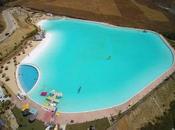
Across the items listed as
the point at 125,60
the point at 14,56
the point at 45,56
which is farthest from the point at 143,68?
the point at 14,56

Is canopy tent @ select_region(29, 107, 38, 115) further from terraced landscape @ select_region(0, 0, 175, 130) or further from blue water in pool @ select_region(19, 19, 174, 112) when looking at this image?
terraced landscape @ select_region(0, 0, 175, 130)

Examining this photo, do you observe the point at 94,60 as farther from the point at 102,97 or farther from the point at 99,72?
the point at 102,97

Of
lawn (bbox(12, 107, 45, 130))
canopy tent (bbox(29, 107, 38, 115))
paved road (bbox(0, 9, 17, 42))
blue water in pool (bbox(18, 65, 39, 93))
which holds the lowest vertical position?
paved road (bbox(0, 9, 17, 42))

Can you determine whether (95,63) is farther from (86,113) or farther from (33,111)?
(33,111)

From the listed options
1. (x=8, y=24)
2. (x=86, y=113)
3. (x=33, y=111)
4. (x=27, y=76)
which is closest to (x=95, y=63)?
(x=27, y=76)

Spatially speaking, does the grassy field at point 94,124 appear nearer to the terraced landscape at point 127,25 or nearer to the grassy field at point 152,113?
the terraced landscape at point 127,25

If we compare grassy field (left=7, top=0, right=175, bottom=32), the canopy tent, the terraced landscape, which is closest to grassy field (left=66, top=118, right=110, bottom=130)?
the terraced landscape

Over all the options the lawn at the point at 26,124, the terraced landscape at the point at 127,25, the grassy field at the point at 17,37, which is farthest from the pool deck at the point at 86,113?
the grassy field at the point at 17,37
